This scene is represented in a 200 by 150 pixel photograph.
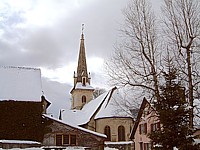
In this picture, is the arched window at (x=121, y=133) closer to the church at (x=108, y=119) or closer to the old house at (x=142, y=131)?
the church at (x=108, y=119)

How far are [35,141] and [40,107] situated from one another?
9.80 feet

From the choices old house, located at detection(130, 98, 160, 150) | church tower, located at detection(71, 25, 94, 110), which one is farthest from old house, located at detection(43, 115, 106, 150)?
church tower, located at detection(71, 25, 94, 110)

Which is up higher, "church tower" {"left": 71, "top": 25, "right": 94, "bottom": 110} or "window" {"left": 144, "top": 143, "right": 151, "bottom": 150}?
"church tower" {"left": 71, "top": 25, "right": 94, "bottom": 110}

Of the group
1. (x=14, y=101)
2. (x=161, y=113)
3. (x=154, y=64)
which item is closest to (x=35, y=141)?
(x=14, y=101)

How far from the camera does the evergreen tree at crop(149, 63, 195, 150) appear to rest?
16250mm

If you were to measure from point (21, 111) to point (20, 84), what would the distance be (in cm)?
331

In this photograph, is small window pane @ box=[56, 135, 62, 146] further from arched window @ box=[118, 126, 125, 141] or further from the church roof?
Answer: arched window @ box=[118, 126, 125, 141]

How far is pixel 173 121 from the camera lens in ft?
53.6

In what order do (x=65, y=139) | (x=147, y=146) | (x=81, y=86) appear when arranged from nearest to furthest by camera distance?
(x=65, y=139) < (x=147, y=146) < (x=81, y=86)

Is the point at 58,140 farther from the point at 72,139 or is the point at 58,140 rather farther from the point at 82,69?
the point at 82,69

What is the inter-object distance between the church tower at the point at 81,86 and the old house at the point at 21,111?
29.0 metres

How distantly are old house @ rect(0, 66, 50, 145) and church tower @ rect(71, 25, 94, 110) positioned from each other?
1142 inches

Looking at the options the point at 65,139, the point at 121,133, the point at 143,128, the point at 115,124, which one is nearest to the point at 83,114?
the point at 115,124

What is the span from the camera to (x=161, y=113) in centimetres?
1644
